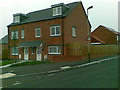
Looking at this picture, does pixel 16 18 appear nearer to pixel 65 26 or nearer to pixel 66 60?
pixel 65 26

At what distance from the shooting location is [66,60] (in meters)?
22.8

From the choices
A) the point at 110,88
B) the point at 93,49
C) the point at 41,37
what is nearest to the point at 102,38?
the point at 93,49

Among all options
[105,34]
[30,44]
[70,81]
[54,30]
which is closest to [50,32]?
[54,30]

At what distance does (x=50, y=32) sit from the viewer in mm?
26688

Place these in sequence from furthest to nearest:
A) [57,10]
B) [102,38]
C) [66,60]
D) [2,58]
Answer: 1. [102,38]
2. [2,58]
3. [57,10]
4. [66,60]

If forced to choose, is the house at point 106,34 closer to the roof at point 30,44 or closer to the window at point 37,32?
the window at point 37,32

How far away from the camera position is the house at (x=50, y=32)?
998 inches

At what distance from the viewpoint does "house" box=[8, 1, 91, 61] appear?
25344mm

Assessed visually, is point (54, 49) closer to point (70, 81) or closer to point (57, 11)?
point (57, 11)

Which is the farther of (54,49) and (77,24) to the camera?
(77,24)

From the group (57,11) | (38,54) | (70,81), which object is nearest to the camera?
A: (70,81)

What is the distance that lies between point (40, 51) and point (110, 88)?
20.8 m

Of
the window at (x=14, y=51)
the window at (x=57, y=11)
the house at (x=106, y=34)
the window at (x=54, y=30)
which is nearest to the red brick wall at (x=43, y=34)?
the window at (x=54, y=30)

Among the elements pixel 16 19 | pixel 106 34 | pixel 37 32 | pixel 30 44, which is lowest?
pixel 30 44
